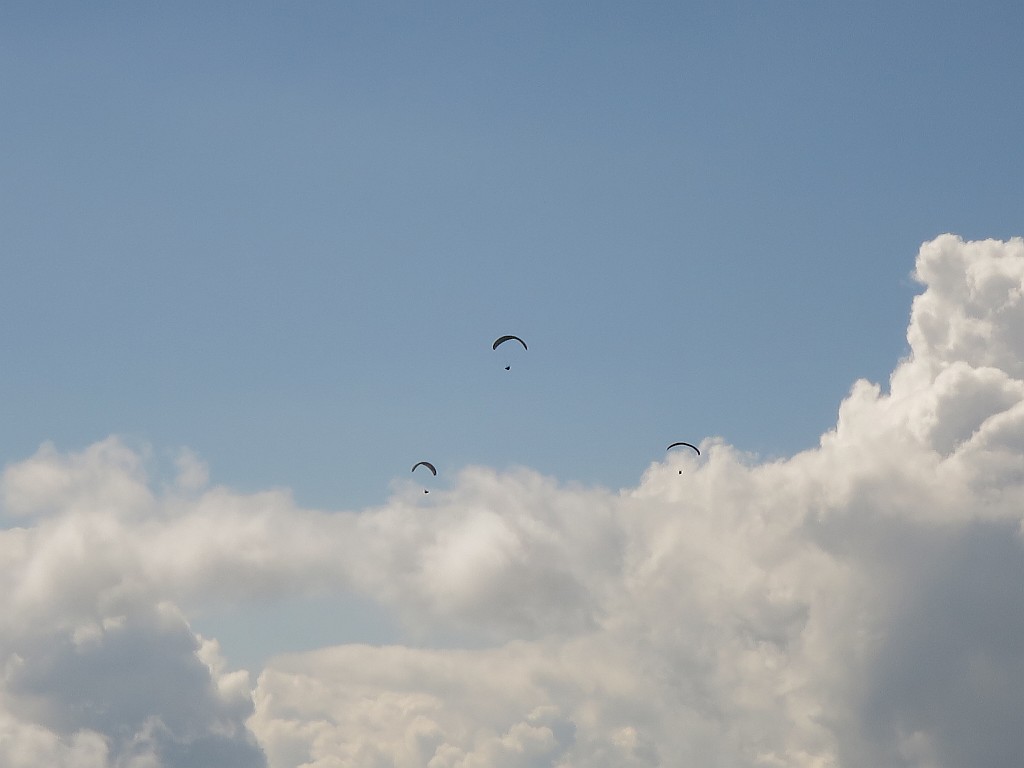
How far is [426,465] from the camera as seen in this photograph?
169 m

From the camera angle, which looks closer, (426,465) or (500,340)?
(500,340)

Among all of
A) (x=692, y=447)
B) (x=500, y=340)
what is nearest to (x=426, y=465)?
(x=500, y=340)

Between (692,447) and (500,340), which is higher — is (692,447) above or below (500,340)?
below

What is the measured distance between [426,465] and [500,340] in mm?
43213

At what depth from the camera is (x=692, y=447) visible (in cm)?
16300

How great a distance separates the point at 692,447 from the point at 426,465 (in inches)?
2716

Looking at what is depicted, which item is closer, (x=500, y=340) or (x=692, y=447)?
(x=500, y=340)

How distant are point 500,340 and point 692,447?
5748 cm

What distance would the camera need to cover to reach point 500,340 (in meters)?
147

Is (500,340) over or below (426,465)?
over

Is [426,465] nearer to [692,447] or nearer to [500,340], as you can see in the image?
[500,340]
